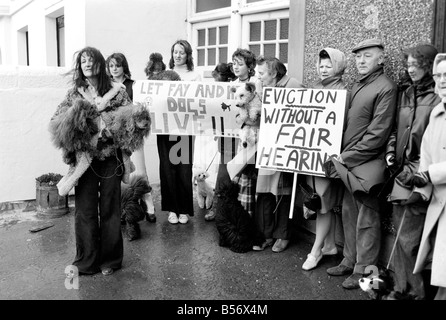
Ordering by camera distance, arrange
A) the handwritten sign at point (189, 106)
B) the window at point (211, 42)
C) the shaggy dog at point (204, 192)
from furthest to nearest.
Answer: the window at point (211, 42) → the shaggy dog at point (204, 192) → the handwritten sign at point (189, 106)

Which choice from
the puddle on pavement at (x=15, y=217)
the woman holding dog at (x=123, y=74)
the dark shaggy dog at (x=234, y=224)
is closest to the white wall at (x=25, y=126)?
the puddle on pavement at (x=15, y=217)

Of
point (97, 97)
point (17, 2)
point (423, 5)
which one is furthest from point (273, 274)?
point (17, 2)

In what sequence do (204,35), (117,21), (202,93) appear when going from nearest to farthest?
(202,93) < (117,21) < (204,35)

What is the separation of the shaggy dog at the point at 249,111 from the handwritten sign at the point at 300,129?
6.3 inches

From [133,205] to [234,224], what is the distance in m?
1.21

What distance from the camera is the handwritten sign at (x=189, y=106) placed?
5.15 m

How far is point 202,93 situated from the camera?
17.1ft

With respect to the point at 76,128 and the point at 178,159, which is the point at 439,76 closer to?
the point at 76,128

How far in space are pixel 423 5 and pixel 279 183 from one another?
6.61ft

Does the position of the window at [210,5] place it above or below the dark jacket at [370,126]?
above

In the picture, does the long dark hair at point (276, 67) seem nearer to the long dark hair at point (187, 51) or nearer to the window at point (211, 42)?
the long dark hair at point (187, 51)

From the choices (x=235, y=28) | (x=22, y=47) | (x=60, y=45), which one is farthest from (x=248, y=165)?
(x=22, y=47)

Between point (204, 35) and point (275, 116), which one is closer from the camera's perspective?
point (275, 116)

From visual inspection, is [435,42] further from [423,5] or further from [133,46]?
[133,46]
